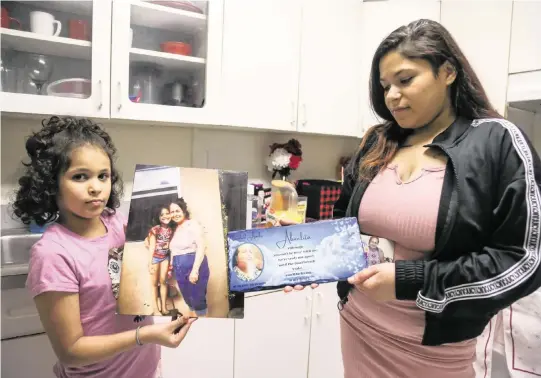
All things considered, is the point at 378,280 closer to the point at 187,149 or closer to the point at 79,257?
the point at 79,257

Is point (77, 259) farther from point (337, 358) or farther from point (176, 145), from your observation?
point (337, 358)

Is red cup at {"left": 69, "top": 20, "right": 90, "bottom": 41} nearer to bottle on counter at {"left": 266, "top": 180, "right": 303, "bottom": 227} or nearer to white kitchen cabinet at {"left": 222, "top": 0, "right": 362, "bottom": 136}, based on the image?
white kitchen cabinet at {"left": 222, "top": 0, "right": 362, "bottom": 136}

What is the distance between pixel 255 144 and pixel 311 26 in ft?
2.05

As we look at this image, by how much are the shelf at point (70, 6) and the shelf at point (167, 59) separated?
0.18m

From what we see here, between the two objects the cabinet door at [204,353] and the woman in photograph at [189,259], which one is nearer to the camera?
the woman in photograph at [189,259]

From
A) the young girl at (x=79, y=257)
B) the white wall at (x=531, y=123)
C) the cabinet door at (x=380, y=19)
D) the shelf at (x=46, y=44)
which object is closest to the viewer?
the young girl at (x=79, y=257)

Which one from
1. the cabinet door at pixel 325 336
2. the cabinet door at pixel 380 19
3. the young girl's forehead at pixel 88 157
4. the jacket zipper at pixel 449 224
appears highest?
the cabinet door at pixel 380 19

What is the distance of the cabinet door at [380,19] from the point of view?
1.87m

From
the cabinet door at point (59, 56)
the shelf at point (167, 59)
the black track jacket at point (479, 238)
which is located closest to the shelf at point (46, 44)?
the cabinet door at point (59, 56)

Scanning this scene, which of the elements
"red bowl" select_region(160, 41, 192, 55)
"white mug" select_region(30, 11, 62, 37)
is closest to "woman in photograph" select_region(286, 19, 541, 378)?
"red bowl" select_region(160, 41, 192, 55)

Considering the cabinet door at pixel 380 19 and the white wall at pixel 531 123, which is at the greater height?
the cabinet door at pixel 380 19

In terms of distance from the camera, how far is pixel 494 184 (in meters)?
0.77

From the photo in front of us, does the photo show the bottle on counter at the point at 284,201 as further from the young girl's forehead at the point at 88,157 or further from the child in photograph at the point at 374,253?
the young girl's forehead at the point at 88,157

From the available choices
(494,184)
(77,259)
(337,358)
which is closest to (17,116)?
(77,259)
